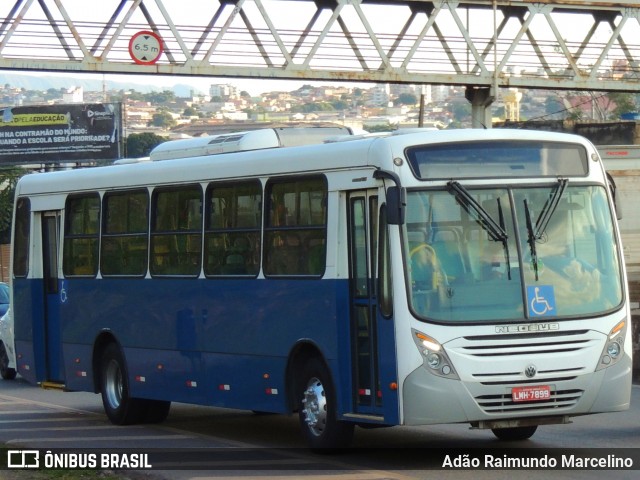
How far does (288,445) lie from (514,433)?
6.86 feet

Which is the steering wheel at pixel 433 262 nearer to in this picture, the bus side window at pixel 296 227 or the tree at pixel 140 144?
the bus side window at pixel 296 227

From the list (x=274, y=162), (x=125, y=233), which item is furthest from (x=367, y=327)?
(x=125, y=233)

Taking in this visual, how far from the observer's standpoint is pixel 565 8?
1551 inches

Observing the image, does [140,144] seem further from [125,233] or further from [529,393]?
[529,393]

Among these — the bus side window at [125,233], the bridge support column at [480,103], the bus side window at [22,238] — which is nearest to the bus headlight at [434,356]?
the bus side window at [125,233]

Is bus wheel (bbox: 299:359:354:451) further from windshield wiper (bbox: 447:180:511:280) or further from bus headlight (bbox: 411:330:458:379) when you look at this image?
windshield wiper (bbox: 447:180:511:280)

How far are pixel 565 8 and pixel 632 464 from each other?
97.2 feet

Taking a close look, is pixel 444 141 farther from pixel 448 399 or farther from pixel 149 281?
pixel 149 281

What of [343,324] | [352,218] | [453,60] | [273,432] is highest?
[453,60]

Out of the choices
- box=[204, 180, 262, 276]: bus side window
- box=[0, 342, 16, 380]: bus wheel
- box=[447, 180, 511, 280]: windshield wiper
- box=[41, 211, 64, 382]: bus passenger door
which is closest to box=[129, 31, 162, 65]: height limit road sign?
box=[0, 342, 16, 380]: bus wheel

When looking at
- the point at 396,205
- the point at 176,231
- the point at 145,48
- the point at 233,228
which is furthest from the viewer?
the point at 145,48

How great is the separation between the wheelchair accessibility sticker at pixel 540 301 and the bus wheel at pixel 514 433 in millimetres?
1918

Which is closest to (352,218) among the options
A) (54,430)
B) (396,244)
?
(396,244)

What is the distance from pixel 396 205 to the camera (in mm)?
11188
